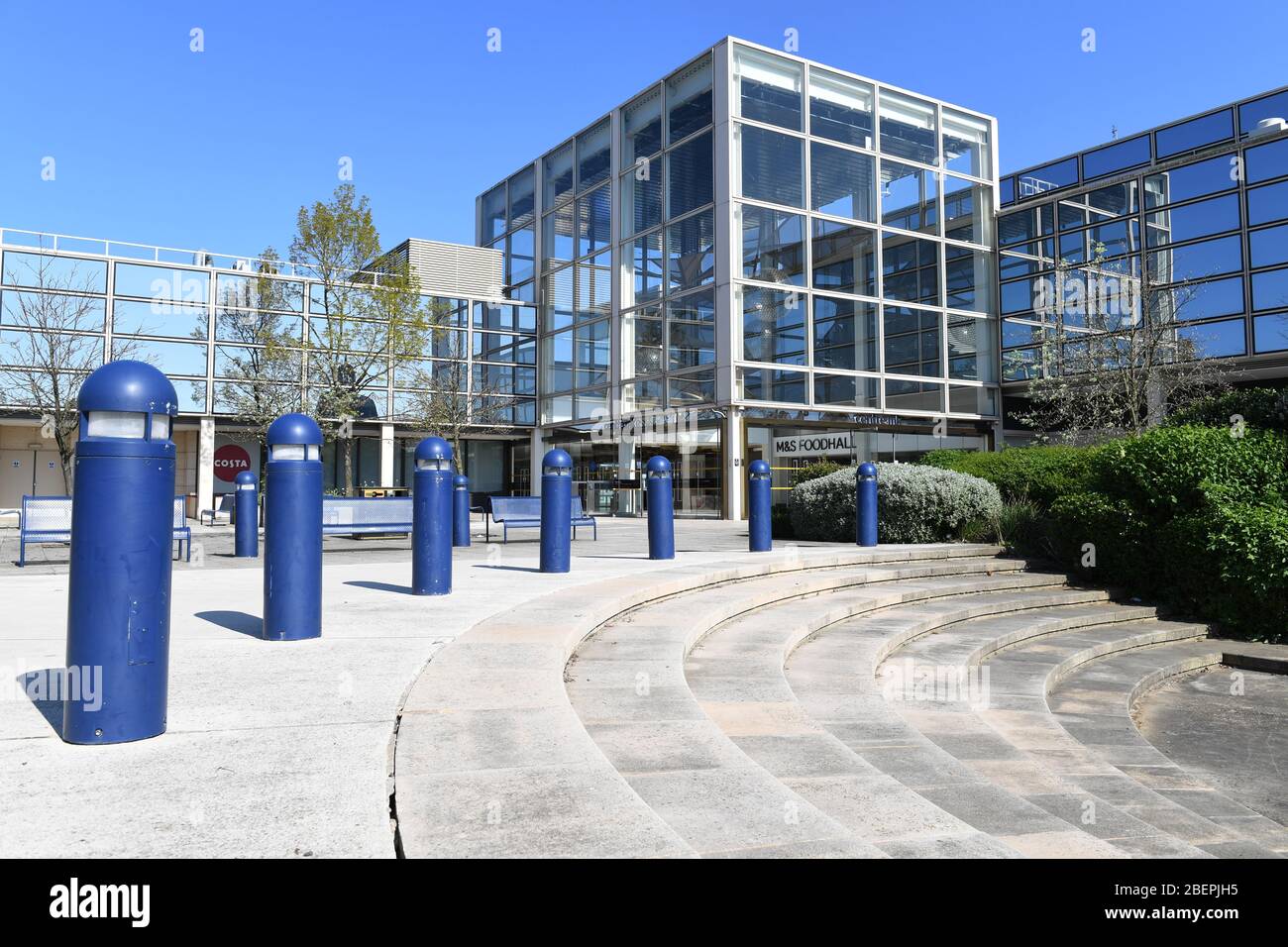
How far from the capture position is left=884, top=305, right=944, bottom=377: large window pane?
107 feet

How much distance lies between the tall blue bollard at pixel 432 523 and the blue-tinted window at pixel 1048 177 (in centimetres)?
3862

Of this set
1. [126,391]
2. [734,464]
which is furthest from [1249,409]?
[734,464]

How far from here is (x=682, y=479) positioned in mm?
32969

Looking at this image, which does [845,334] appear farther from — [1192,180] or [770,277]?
[1192,180]

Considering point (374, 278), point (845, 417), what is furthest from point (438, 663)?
point (845, 417)

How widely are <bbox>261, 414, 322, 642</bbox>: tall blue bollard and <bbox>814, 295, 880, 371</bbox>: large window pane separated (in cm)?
2662

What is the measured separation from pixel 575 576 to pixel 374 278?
21285 mm

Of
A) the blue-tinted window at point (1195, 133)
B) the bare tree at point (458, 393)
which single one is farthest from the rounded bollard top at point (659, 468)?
the blue-tinted window at point (1195, 133)

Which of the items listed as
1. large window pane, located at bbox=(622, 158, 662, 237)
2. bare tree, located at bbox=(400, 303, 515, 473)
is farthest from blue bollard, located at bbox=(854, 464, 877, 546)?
bare tree, located at bbox=(400, 303, 515, 473)

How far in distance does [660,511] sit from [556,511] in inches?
91.8

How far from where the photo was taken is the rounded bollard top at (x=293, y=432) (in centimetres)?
576

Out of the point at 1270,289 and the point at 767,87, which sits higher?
the point at 767,87

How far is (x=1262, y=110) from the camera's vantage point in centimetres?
3055
